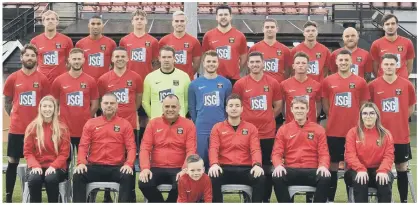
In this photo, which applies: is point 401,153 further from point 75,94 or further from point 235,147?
point 75,94

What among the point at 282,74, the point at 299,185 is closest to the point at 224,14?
the point at 282,74

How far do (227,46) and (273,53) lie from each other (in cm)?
50

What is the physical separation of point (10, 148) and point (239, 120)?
2.38 m

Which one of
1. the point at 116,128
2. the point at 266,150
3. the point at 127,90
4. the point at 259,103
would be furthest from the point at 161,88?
the point at 266,150

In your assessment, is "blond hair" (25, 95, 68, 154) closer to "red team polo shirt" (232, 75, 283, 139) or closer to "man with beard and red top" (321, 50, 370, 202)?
"red team polo shirt" (232, 75, 283, 139)

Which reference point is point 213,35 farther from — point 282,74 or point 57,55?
point 57,55

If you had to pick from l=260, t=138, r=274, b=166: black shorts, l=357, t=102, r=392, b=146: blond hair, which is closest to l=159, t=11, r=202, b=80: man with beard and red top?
l=260, t=138, r=274, b=166: black shorts

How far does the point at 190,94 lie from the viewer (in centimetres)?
820

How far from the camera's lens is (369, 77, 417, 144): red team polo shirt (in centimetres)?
833

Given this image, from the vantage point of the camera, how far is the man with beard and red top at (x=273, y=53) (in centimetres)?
889

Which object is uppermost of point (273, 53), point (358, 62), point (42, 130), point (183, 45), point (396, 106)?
point (183, 45)

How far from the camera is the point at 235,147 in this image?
7.75 m

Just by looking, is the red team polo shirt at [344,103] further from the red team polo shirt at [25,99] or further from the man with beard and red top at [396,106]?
the red team polo shirt at [25,99]

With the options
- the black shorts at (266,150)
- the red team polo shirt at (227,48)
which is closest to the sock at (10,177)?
the red team polo shirt at (227,48)
